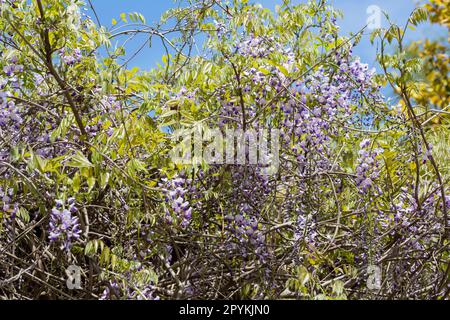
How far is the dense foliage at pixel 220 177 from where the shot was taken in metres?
2.75

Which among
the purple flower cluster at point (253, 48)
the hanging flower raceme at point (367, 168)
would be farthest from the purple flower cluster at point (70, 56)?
the hanging flower raceme at point (367, 168)

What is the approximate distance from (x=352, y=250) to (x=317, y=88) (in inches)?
32.3

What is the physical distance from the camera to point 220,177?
120 inches

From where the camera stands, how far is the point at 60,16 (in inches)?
108

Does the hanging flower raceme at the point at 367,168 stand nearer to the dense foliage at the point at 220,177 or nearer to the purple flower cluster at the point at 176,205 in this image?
the dense foliage at the point at 220,177

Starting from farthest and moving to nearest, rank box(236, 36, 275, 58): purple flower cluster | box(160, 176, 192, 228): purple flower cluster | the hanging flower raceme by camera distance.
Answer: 1. box(236, 36, 275, 58): purple flower cluster
2. the hanging flower raceme
3. box(160, 176, 192, 228): purple flower cluster

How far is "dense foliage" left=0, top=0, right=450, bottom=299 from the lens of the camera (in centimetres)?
275

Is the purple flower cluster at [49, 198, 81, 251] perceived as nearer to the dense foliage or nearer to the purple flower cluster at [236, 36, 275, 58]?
the dense foliage

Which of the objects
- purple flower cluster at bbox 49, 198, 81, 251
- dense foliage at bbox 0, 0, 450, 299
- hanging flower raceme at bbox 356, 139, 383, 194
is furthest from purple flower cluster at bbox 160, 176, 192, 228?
hanging flower raceme at bbox 356, 139, 383, 194

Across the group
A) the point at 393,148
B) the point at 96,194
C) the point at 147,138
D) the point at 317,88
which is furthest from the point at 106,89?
the point at 393,148

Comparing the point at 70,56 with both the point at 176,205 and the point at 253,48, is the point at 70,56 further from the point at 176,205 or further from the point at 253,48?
the point at 176,205

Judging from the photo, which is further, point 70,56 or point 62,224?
point 70,56

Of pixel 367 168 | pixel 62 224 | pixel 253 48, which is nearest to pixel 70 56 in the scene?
pixel 253 48
